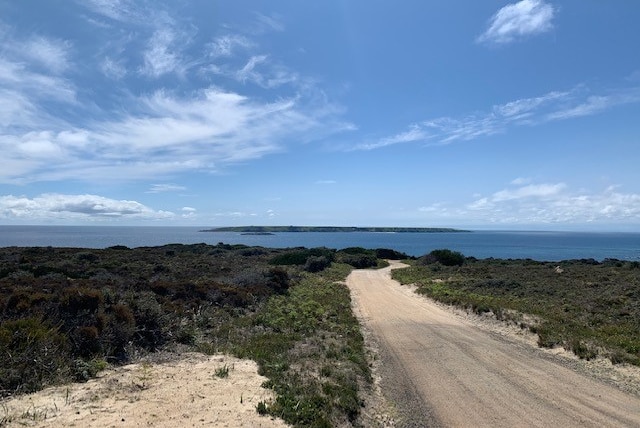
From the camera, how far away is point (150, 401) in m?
8.07

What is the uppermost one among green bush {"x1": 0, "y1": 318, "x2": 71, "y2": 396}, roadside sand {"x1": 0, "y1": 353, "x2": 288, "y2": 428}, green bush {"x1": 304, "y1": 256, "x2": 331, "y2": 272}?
green bush {"x1": 0, "y1": 318, "x2": 71, "y2": 396}

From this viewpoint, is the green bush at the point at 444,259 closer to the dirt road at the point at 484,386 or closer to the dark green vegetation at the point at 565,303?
the dark green vegetation at the point at 565,303

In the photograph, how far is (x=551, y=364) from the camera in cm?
1208

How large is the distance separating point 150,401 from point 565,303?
21.4 meters

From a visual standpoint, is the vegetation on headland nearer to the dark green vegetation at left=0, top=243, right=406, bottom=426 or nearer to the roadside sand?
the dark green vegetation at left=0, top=243, right=406, bottom=426

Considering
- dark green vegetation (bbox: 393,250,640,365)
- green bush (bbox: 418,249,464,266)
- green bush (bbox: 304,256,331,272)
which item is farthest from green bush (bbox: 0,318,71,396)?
green bush (bbox: 418,249,464,266)

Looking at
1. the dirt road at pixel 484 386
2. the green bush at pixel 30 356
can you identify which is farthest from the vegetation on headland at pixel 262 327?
the dirt road at pixel 484 386

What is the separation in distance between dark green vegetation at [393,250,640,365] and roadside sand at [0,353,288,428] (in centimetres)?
1034

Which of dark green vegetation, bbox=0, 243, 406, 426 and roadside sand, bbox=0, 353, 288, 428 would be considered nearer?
roadside sand, bbox=0, 353, 288, 428

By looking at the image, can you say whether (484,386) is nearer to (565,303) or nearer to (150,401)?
(150,401)

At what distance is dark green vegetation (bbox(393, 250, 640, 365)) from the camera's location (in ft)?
45.5

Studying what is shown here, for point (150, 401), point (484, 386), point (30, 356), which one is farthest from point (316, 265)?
point (150, 401)

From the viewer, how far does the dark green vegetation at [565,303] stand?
1386 centimetres

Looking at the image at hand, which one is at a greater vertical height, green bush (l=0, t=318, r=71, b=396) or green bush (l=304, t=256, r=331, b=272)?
green bush (l=0, t=318, r=71, b=396)
